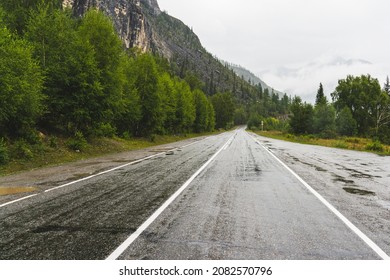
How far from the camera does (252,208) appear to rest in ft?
18.6

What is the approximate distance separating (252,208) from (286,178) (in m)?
3.89

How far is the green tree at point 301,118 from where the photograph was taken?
6719 centimetres

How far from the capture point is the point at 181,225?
459 centimetres

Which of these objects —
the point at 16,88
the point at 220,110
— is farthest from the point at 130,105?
the point at 220,110

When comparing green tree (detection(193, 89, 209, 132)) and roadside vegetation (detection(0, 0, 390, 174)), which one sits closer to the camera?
roadside vegetation (detection(0, 0, 390, 174))

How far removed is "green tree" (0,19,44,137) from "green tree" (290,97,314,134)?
6248 centimetres

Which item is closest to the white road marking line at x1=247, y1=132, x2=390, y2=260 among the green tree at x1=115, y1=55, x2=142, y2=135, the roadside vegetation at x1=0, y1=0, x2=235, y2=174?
the roadside vegetation at x1=0, y1=0, x2=235, y2=174

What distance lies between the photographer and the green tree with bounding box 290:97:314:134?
6719 centimetres

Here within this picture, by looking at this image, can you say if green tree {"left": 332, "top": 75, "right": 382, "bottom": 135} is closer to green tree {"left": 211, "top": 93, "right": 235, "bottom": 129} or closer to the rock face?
green tree {"left": 211, "top": 93, "right": 235, "bottom": 129}

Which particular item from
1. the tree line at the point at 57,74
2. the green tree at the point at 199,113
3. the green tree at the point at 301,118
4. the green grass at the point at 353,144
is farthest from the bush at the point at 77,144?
the green tree at the point at 301,118

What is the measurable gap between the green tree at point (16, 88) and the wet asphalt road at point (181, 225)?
24.5 feet

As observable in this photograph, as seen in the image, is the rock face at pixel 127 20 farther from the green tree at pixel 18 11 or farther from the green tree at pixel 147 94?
the green tree at pixel 18 11
